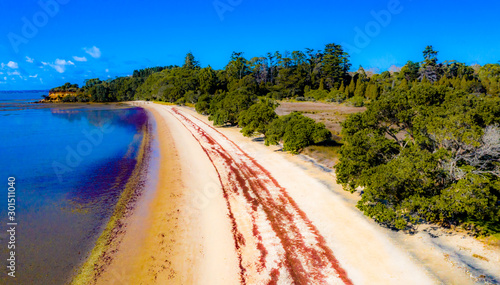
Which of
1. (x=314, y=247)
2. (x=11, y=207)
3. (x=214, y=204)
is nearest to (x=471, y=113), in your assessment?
(x=314, y=247)

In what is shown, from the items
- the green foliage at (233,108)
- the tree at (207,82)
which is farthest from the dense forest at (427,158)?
the tree at (207,82)

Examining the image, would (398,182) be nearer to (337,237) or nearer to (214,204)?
(337,237)

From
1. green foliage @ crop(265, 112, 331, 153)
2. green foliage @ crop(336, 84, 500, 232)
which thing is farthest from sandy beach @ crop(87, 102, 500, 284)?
green foliage @ crop(265, 112, 331, 153)

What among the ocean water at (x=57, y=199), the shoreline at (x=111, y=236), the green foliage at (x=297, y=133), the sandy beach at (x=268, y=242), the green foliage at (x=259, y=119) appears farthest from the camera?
the green foliage at (x=259, y=119)

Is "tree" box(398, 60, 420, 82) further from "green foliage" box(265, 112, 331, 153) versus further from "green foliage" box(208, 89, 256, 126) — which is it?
"green foliage" box(265, 112, 331, 153)

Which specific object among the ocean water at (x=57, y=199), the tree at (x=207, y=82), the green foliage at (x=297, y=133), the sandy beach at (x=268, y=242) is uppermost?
the tree at (x=207, y=82)

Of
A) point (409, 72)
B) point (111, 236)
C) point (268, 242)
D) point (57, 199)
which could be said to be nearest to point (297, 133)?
point (268, 242)

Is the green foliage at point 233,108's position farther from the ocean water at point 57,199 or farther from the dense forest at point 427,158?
the dense forest at point 427,158
